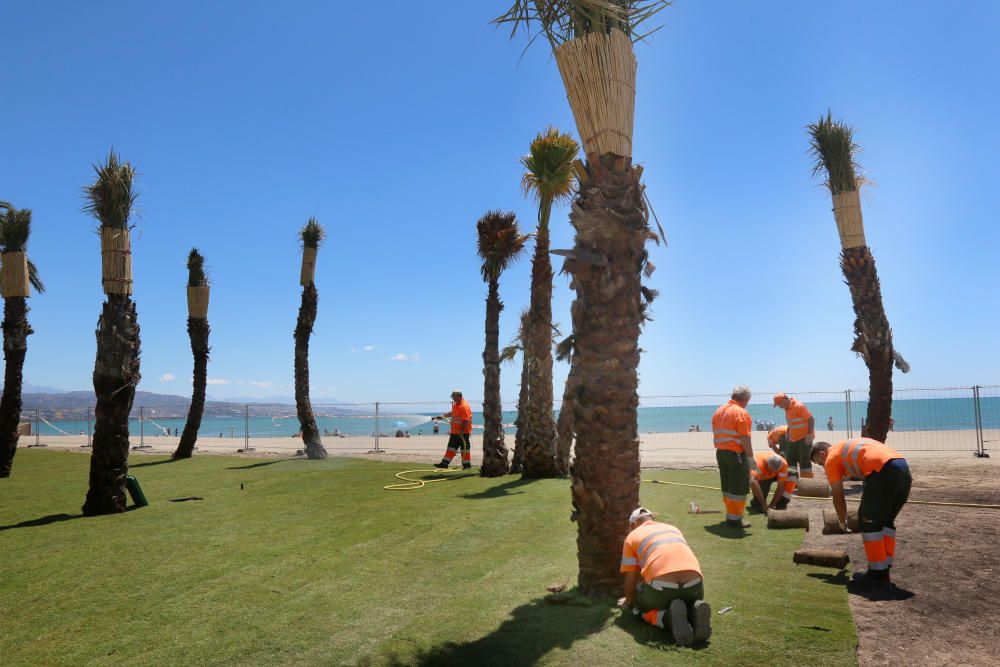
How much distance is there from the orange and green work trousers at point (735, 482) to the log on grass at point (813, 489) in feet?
9.79

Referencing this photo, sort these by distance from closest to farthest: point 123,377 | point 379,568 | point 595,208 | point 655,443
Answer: point 595,208
point 379,568
point 123,377
point 655,443

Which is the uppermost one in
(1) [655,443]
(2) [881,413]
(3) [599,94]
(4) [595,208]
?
(3) [599,94]

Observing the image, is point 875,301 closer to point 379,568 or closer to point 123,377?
point 379,568

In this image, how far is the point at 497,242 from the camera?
14.6 m

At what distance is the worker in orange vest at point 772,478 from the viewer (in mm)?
8831

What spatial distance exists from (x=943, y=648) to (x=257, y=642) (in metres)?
4.89

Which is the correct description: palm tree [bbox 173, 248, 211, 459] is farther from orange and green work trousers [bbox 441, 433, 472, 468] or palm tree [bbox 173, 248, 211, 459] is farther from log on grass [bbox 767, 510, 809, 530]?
log on grass [bbox 767, 510, 809, 530]

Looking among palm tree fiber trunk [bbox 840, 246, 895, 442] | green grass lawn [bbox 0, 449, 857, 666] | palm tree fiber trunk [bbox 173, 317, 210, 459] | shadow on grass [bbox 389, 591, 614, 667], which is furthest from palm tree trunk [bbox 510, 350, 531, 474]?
palm tree fiber trunk [bbox 173, 317, 210, 459]

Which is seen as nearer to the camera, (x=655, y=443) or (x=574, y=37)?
(x=574, y=37)

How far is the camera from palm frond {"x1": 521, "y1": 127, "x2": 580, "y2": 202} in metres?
13.6

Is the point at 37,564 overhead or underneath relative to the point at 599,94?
underneath

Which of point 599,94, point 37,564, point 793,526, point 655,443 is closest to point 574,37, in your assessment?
point 599,94

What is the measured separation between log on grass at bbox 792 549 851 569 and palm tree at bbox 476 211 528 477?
8.24 m

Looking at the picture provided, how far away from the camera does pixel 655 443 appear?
27500 mm
